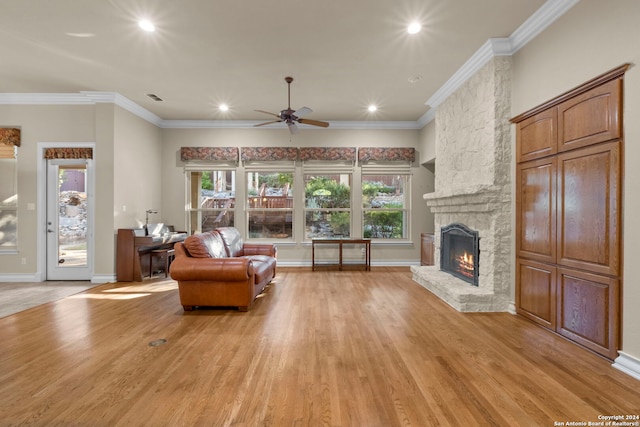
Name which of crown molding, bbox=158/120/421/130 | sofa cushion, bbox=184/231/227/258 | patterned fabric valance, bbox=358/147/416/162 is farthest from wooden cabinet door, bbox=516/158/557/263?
sofa cushion, bbox=184/231/227/258

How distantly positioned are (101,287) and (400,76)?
5.81m

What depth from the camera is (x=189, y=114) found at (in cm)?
630

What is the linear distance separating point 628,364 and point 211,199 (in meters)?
6.84

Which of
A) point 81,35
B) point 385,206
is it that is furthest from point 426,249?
point 81,35

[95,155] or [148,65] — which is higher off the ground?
[148,65]

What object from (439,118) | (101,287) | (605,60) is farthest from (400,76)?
(101,287)

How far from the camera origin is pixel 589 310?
2.62 metres

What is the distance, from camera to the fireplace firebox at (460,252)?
412cm

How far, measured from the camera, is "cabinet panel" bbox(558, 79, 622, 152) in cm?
240

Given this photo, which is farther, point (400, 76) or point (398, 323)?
point (400, 76)

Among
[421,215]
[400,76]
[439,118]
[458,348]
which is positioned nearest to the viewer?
[458,348]

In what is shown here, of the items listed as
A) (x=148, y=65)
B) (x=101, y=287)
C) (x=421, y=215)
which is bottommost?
(x=101, y=287)

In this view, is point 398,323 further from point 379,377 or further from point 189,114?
point 189,114

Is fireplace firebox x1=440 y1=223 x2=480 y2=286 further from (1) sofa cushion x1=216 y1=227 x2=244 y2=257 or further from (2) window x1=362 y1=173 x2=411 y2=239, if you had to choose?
(1) sofa cushion x1=216 y1=227 x2=244 y2=257
